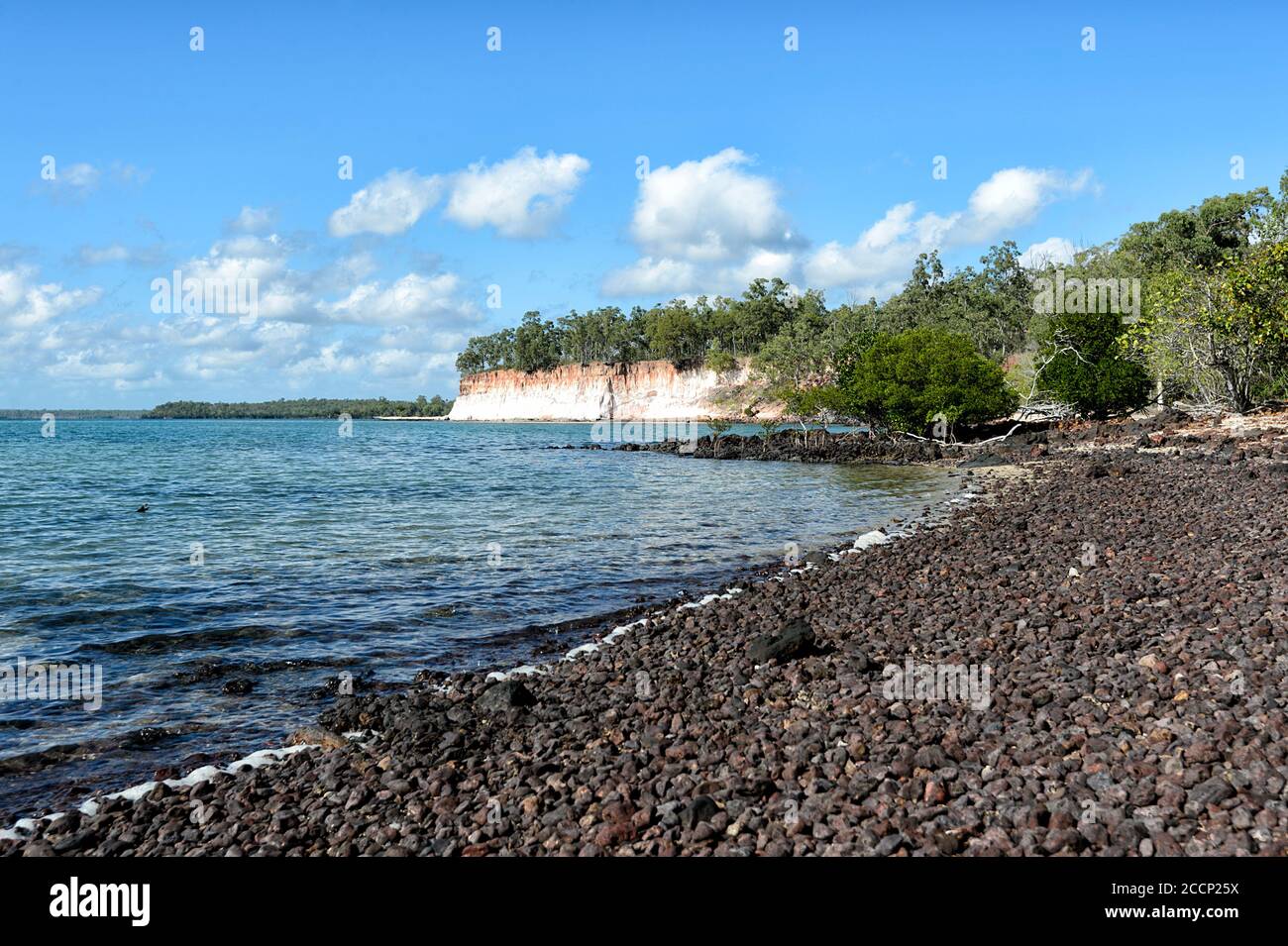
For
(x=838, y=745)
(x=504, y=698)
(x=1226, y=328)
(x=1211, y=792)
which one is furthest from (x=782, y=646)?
(x=1226, y=328)

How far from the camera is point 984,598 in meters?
12.7

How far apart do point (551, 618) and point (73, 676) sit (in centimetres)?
707

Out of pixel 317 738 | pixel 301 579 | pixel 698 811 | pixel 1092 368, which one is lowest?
pixel 317 738

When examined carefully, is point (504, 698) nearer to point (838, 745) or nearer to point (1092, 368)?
point (838, 745)

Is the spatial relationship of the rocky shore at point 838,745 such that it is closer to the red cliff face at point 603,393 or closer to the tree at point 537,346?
the red cliff face at point 603,393

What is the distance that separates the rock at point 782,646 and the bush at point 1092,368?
166 ft

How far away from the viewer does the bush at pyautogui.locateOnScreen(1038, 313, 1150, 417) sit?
5494 cm

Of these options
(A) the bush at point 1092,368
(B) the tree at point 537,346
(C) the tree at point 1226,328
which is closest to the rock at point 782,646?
(C) the tree at point 1226,328

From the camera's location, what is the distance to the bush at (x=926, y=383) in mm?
52906

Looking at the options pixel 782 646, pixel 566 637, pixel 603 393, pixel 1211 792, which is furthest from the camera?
pixel 603 393

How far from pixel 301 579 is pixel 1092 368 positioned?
54152 millimetres

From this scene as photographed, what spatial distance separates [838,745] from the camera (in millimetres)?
7191
